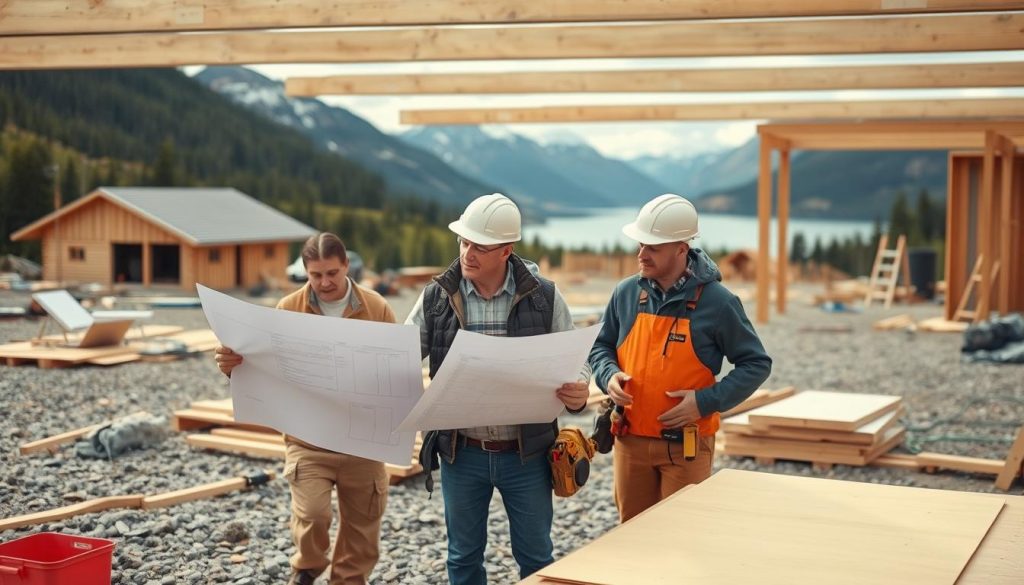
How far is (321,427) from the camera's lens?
4.58m

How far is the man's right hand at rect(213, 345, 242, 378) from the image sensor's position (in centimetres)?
457

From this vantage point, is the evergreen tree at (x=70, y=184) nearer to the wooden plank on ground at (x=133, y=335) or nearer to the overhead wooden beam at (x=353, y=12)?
the wooden plank on ground at (x=133, y=335)

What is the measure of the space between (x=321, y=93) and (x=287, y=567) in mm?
8693

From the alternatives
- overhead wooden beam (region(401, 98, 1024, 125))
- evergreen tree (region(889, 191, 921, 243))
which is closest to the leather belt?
overhead wooden beam (region(401, 98, 1024, 125))

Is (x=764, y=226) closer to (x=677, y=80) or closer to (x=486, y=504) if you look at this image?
(x=677, y=80)

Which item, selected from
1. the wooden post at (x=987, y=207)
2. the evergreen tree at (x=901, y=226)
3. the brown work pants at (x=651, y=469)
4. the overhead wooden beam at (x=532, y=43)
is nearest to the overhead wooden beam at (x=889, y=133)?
the wooden post at (x=987, y=207)

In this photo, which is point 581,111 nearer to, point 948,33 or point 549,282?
point 948,33

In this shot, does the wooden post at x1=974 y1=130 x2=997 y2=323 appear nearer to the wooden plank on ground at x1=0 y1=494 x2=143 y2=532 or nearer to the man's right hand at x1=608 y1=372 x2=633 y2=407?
the wooden plank on ground at x1=0 y1=494 x2=143 y2=532

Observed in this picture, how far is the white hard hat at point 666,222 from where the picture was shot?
4555mm

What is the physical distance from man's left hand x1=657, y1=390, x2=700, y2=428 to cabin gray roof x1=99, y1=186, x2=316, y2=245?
2488 cm

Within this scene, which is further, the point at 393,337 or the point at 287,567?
the point at 287,567

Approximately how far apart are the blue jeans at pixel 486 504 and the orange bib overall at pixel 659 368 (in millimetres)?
513

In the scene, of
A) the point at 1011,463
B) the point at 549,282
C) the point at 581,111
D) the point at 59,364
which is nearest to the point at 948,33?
the point at 1011,463

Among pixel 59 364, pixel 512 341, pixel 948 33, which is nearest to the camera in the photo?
pixel 512 341
